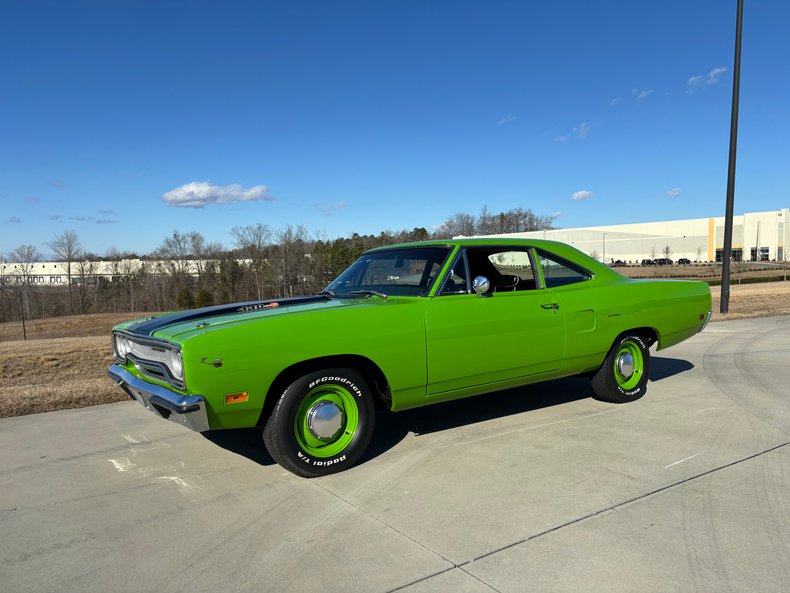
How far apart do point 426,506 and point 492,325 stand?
172 centimetres

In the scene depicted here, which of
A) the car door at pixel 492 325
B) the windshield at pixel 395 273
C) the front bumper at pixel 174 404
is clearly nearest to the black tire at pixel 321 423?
the front bumper at pixel 174 404

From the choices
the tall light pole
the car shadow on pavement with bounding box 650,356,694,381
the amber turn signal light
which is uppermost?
the tall light pole

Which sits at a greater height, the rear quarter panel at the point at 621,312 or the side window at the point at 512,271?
the side window at the point at 512,271

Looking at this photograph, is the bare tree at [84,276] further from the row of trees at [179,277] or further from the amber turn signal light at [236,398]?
the amber turn signal light at [236,398]

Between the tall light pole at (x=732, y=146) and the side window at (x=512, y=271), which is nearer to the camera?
the side window at (x=512, y=271)

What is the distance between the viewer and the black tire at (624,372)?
5.86 meters

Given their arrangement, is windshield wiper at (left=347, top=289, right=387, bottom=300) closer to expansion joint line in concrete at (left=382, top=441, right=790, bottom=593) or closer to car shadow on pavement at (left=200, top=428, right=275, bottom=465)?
car shadow on pavement at (left=200, top=428, right=275, bottom=465)

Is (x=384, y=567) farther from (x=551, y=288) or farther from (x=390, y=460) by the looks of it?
(x=551, y=288)

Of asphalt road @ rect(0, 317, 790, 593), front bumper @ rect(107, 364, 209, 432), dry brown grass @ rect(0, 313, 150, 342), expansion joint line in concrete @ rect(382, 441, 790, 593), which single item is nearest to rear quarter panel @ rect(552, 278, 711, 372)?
asphalt road @ rect(0, 317, 790, 593)

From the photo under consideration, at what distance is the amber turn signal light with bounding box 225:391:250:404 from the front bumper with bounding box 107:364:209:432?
0.15 meters

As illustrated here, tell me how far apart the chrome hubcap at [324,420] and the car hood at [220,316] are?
28.5 inches

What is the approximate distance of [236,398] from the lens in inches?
144

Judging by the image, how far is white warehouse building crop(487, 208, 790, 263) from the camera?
81375mm

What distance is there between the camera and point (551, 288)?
534 centimetres
